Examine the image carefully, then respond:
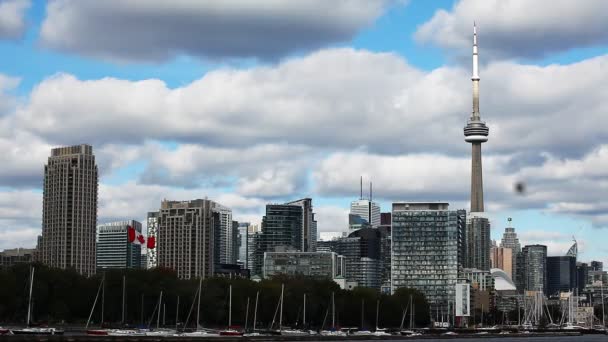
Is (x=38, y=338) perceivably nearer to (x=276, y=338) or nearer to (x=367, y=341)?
(x=276, y=338)

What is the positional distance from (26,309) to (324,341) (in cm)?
5117

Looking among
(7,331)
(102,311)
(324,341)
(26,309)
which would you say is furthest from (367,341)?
(7,331)

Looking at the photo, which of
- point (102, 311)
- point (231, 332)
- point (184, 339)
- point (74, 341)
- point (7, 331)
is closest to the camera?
point (74, 341)

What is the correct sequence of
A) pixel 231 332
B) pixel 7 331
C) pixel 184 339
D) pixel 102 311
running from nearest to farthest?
1. pixel 7 331
2. pixel 184 339
3. pixel 231 332
4. pixel 102 311

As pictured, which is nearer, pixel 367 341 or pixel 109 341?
pixel 109 341

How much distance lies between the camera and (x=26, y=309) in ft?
655

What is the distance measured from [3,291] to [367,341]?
60978 mm

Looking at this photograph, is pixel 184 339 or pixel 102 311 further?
pixel 102 311

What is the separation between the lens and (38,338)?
A: 134250 millimetres

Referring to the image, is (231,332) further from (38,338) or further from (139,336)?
(38,338)

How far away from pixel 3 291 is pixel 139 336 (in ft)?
179

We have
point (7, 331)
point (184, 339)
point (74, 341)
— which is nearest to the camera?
point (74, 341)

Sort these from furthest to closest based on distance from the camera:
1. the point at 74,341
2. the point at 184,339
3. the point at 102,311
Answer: the point at 102,311 < the point at 184,339 < the point at 74,341

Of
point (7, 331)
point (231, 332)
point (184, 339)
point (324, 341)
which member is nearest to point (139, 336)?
point (184, 339)
